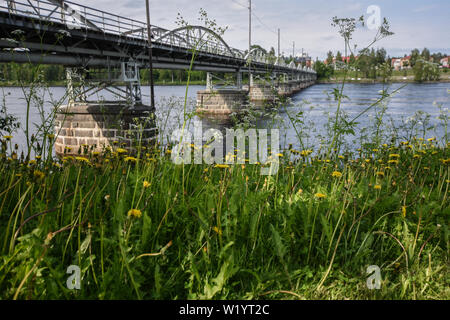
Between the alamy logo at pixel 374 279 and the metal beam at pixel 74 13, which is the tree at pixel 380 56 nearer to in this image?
the alamy logo at pixel 374 279

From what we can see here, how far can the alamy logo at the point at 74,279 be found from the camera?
179 centimetres

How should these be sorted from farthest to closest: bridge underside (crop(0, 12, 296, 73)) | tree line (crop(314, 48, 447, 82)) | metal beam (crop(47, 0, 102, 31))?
1. metal beam (crop(47, 0, 102, 31))
2. bridge underside (crop(0, 12, 296, 73))
3. tree line (crop(314, 48, 447, 82))

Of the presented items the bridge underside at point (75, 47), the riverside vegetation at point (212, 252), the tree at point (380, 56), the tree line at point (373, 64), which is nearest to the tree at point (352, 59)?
the tree line at point (373, 64)

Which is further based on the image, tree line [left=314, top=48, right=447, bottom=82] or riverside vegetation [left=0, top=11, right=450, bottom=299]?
tree line [left=314, top=48, right=447, bottom=82]

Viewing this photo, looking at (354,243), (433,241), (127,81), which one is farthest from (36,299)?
(127,81)

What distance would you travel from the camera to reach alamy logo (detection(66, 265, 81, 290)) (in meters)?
1.79

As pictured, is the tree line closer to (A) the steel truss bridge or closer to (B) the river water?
(B) the river water

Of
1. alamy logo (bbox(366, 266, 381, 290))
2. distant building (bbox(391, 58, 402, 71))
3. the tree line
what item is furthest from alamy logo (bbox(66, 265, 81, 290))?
distant building (bbox(391, 58, 402, 71))

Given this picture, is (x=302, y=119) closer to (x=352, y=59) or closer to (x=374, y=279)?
(x=352, y=59)

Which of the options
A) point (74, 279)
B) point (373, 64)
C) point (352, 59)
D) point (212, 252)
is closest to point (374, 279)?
point (212, 252)

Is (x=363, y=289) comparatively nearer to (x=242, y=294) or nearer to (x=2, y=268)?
(x=242, y=294)

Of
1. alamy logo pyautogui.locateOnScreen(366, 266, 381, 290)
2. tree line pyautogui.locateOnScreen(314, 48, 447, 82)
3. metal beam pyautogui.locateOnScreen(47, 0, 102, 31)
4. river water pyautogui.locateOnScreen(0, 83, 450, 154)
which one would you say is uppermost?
metal beam pyautogui.locateOnScreen(47, 0, 102, 31)

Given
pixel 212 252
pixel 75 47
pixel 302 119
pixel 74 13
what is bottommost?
pixel 212 252

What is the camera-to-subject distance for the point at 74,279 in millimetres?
1915
